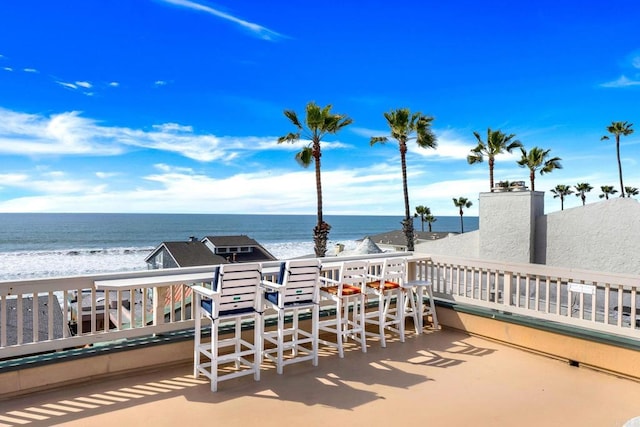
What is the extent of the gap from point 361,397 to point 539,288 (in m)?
2.56

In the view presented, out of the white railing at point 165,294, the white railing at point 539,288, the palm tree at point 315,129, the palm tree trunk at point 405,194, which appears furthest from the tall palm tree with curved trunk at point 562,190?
the white railing at point 165,294

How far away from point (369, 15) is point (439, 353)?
7.01 meters

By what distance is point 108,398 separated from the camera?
311 cm

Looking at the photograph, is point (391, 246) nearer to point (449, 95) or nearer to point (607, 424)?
point (449, 95)

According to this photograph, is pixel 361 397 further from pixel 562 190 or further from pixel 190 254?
pixel 562 190

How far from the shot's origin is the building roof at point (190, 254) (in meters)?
24.0

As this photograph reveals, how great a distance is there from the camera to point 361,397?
3.14 m

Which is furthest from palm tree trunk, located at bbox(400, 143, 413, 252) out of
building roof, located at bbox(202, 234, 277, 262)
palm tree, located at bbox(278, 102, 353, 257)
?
building roof, located at bbox(202, 234, 277, 262)

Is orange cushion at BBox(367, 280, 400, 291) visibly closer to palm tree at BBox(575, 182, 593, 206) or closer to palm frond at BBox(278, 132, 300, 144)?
palm frond at BBox(278, 132, 300, 144)

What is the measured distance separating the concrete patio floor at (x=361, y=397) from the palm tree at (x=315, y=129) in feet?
36.8

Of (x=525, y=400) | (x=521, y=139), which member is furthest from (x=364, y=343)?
(x=521, y=139)

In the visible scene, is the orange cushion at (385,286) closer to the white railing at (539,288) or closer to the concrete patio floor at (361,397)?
the concrete patio floor at (361,397)

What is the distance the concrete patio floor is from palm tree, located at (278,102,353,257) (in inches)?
442

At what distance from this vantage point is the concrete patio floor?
2789 millimetres
